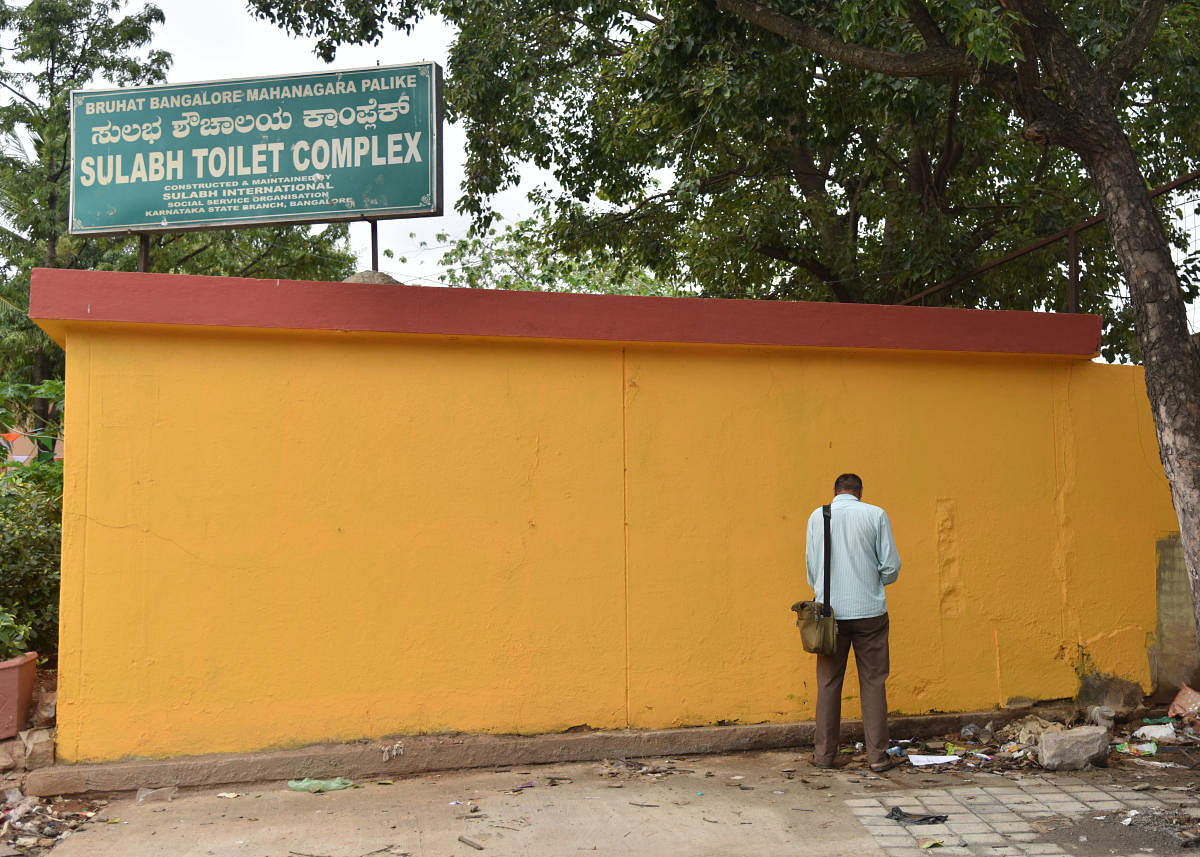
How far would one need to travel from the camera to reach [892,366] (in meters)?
6.12

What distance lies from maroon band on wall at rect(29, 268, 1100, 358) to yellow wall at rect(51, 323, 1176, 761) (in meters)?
0.13

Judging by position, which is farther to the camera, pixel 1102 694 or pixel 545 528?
pixel 1102 694

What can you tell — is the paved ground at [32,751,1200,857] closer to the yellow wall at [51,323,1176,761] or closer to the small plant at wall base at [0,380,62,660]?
the yellow wall at [51,323,1176,761]

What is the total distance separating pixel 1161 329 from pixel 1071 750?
7.46ft

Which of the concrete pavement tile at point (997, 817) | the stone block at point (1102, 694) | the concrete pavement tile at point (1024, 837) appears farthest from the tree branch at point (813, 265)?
the concrete pavement tile at point (1024, 837)

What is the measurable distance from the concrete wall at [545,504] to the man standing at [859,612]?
0.50 m

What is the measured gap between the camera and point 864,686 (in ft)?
17.5

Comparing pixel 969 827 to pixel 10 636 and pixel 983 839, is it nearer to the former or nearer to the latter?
pixel 983 839

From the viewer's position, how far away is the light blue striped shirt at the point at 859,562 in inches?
208

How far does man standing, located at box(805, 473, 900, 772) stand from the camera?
17.3 feet

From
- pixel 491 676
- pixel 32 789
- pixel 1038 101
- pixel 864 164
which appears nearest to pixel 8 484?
pixel 32 789

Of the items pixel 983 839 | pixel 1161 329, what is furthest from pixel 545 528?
pixel 1161 329

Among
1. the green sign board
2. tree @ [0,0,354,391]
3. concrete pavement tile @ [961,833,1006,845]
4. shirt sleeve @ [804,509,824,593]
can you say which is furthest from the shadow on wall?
tree @ [0,0,354,391]

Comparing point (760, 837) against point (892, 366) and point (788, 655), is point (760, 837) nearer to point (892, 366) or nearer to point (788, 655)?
point (788, 655)
